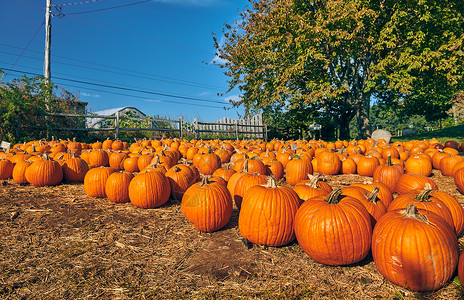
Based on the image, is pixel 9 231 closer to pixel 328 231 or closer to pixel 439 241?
pixel 328 231

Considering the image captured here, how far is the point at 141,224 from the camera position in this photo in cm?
349

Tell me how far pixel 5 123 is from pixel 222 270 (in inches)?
465

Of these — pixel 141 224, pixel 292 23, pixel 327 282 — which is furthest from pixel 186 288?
pixel 292 23

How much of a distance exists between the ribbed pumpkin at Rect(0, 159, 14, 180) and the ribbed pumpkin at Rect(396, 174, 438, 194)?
8188 mm

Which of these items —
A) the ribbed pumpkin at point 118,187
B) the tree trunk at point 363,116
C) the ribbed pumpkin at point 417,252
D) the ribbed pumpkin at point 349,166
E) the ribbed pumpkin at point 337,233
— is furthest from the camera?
the tree trunk at point 363,116

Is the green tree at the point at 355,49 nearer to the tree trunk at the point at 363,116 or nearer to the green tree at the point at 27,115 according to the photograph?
the tree trunk at the point at 363,116

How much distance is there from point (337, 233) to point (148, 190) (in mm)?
2829

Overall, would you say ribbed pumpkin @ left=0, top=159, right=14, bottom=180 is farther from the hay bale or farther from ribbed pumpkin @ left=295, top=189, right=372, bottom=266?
the hay bale

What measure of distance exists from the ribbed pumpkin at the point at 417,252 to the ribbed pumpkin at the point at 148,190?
3.09 m

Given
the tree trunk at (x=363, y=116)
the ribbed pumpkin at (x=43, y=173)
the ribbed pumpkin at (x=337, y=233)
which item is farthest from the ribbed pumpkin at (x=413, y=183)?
the tree trunk at (x=363, y=116)

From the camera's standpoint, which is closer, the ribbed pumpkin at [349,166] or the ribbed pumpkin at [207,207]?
the ribbed pumpkin at [207,207]

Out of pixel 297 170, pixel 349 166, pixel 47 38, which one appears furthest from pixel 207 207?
pixel 47 38

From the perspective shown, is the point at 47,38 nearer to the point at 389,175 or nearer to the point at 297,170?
the point at 297,170

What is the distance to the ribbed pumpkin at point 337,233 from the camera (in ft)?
7.71
